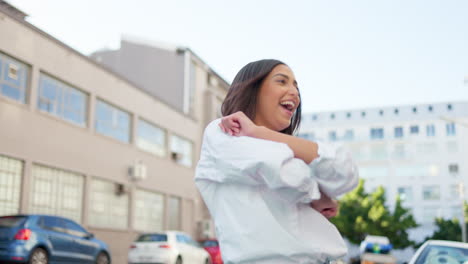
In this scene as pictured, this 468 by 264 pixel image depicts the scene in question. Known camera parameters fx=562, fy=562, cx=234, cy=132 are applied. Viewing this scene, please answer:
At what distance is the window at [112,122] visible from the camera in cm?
2362

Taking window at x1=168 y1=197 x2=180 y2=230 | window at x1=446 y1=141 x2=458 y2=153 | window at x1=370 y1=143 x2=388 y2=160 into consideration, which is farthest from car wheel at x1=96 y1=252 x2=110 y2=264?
window at x1=446 y1=141 x2=458 y2=153

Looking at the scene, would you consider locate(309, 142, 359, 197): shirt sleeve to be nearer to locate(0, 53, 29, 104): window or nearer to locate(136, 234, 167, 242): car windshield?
locate(0, 53, 29, 104): window

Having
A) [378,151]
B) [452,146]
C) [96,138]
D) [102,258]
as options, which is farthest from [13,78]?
[452,146]

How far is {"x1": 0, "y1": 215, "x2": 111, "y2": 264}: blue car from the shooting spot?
13062 millimetres

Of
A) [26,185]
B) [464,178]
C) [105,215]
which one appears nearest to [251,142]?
[26,185]

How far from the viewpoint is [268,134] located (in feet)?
5.36

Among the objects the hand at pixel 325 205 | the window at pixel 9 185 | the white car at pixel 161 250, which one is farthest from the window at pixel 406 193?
the hand at pixel 325 205

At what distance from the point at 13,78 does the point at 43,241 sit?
668 centimetres

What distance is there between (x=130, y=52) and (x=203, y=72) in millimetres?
4681

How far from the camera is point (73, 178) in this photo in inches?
838

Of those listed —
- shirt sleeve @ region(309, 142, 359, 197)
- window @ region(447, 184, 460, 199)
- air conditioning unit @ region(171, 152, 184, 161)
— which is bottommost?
shirt sleeve @ region(309, 142, 359, 197)

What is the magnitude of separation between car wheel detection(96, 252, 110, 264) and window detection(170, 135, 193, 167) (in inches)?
534

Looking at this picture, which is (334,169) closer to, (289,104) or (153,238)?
(289,104)

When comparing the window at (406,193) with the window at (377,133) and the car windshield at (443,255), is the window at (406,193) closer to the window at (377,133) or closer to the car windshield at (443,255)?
the window at (377,133)
